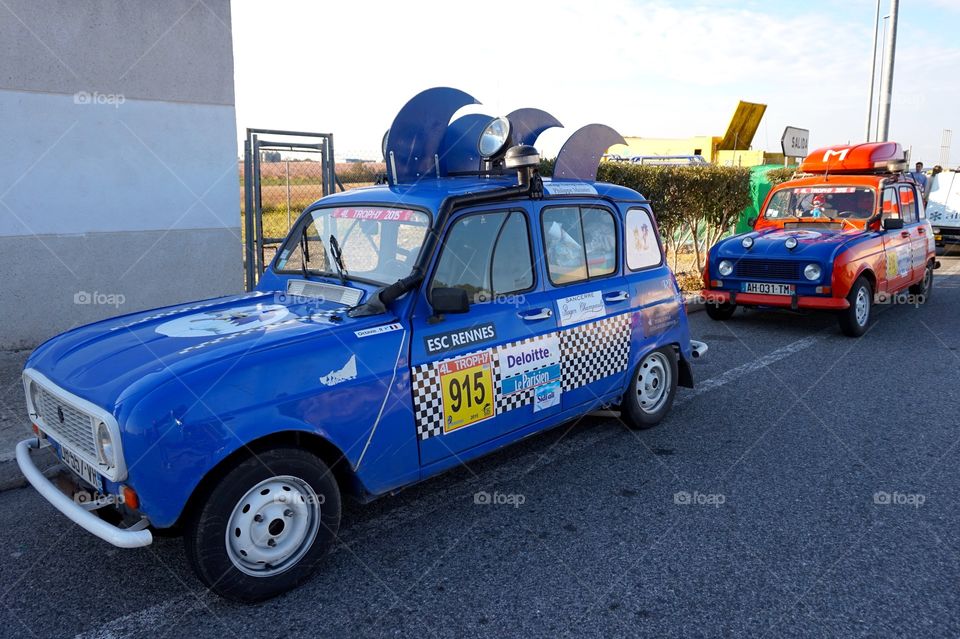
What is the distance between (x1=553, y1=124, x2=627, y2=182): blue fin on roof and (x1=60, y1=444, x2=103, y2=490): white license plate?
355 cm

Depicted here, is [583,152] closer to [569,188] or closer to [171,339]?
[569,188]

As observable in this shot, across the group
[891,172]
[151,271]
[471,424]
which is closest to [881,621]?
[471,424]

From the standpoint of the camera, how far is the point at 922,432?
5.30 metres

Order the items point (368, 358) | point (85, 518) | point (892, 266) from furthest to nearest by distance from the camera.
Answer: point (892, 266)
point (368, 358)
point (85, 518)

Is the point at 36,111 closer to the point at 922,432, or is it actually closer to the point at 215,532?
the point at 215,532

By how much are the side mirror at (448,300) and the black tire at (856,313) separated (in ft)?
21.1

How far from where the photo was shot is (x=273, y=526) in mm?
3240

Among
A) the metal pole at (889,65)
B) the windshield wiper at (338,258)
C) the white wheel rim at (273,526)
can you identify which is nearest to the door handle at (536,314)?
the windshield wiper at (338,258)

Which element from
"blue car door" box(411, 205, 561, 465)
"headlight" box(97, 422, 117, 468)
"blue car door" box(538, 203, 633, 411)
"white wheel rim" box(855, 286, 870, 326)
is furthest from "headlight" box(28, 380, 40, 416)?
"white wheel rim" box(855, 286, 870, 326)

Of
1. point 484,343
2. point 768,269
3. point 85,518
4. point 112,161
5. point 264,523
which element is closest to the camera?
point 85,518

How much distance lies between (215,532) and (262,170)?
6076mm

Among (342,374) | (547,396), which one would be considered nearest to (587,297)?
(547,396)

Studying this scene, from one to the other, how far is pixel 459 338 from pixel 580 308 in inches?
42.5

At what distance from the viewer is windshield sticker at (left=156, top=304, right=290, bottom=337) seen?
3555mm
